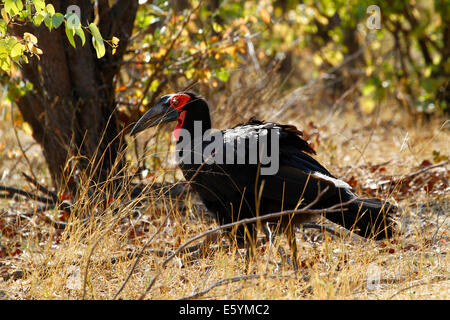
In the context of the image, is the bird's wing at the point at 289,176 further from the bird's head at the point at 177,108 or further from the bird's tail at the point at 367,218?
the bird's head at the point at 177,108

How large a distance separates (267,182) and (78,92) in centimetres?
222

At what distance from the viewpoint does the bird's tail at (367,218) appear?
3.50 meters

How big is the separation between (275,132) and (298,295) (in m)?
1.13

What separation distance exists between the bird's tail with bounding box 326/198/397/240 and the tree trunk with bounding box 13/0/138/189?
2095 mm

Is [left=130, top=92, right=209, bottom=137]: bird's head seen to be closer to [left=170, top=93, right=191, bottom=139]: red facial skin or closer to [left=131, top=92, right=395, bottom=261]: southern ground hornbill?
[left=170, top=93, right=191, bottom=139]: red facial skin

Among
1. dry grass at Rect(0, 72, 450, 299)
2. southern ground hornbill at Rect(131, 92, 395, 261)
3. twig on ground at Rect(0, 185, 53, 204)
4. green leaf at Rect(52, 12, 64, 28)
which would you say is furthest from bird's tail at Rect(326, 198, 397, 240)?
twig on ground at Rect(0, 185, 53, 204)

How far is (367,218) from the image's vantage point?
11.6 feet

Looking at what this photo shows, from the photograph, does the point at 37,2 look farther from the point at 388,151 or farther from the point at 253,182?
the point at 388,151

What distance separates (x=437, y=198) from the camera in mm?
4551

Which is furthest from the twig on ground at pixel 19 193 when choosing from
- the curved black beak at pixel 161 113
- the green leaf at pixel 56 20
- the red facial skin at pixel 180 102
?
the green leaf at pixel 56 20

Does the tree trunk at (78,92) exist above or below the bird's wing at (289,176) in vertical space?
above

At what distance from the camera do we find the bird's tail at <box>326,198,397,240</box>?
350 cm

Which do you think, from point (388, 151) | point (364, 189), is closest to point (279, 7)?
point (388, 151)

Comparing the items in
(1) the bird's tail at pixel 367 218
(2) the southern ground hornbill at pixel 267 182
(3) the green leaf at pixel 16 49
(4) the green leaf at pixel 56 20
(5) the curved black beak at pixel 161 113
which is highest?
(4) the green leaf at pixel 56 20
